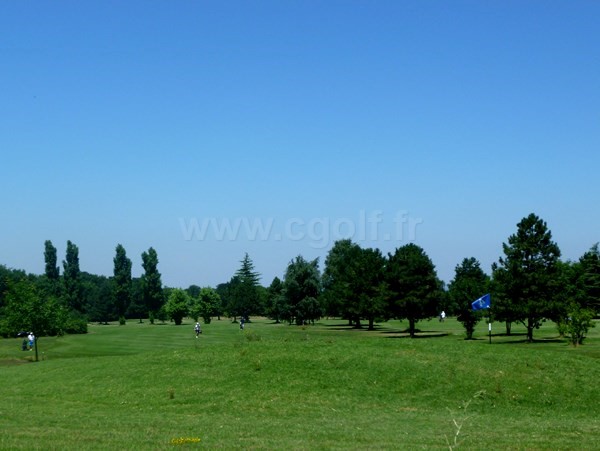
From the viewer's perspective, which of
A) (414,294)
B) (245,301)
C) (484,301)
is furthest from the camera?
(245,301)

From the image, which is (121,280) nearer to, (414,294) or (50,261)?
(50,261)

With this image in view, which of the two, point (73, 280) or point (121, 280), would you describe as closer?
point (73, 280)

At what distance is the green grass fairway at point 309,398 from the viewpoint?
1992 centimetres

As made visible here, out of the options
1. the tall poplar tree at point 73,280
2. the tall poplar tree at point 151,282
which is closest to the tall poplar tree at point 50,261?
the tall poplar tree at point 73,280

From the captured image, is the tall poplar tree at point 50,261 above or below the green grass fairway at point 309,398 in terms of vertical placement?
above

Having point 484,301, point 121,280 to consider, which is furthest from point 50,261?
point 484,301

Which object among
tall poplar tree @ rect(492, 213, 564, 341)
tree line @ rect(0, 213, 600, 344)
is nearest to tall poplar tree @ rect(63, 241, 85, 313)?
tree line @ rect(0, 213, 600, 344)

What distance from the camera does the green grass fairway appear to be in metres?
19.9

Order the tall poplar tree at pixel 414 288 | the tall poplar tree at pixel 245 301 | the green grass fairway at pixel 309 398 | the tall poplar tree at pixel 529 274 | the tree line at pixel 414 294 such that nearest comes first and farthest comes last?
the green grass fairway at pixel 309 398, the tree line at pixel 414 294, the tall poplar tree at pixel 529 274, the tall poplar tree at pixel 414 288, the tall poplar tree at pixel 245 301

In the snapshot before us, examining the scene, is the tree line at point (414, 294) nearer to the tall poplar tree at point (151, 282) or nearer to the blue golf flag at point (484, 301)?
the blue golf flag at point (484, 301)

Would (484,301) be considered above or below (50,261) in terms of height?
below

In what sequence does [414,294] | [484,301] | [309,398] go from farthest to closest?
[414,294], [484,301], [309,398]

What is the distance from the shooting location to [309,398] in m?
31.4

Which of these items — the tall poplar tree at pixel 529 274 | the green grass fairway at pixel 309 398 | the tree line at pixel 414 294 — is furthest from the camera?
the tall poplar tree at pixel 529 274
